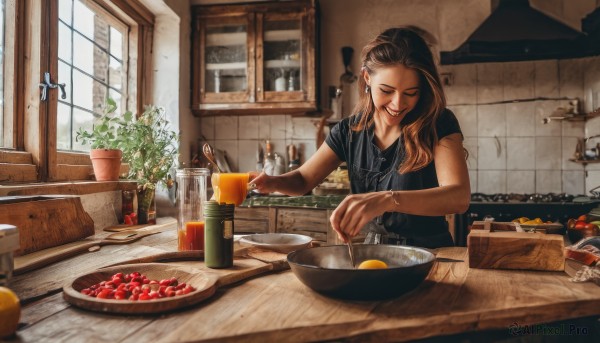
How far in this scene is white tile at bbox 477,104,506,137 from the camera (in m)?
3.99

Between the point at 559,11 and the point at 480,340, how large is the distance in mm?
3855

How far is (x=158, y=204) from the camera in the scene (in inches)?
147

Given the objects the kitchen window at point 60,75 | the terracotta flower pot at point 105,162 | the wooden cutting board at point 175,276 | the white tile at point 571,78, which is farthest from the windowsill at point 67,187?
the white tile at point 571,78

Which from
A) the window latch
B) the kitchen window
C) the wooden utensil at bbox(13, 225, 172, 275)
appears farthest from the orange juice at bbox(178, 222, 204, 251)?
the window latch

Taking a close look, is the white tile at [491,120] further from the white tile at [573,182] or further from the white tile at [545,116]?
the white tile at [573,182]

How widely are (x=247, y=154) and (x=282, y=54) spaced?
1.00 metres

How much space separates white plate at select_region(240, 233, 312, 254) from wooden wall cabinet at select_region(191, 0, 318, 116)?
7.57ft

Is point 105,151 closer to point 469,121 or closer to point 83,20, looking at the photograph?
point 83,20

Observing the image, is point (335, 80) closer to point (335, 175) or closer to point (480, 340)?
point (335, 175)

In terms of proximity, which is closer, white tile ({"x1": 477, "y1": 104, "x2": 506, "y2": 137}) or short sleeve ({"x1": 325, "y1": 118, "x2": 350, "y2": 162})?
short sleeve ({"x1": 325, "y1": 118, "x2": 350, "y2": 162})

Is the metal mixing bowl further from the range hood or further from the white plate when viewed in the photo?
the range hood

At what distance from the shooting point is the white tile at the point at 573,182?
3824 millimetres

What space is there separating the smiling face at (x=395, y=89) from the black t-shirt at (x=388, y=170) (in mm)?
148

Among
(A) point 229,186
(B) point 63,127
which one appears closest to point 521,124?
(A) point 229,186
